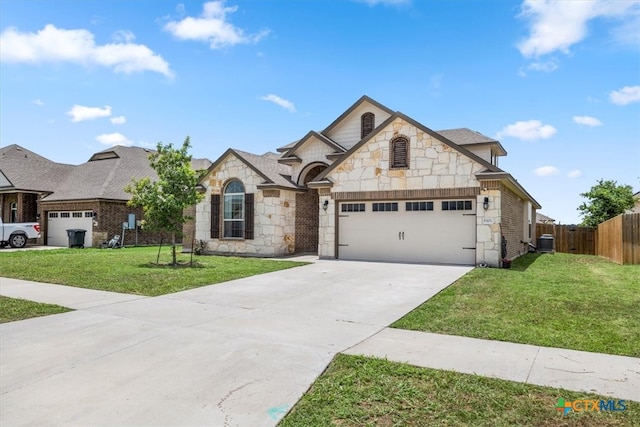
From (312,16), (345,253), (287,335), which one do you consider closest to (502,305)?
(287,335)

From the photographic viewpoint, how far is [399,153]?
1577 cm

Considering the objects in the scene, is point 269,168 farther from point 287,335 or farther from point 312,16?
point 287,335

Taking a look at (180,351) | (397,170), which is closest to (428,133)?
(397,170)

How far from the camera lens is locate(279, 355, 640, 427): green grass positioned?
11.3 feet

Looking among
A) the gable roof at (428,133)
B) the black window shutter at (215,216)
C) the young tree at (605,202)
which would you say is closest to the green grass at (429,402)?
the gable roof at (428,133)

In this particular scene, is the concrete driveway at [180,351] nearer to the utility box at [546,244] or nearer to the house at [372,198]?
the house at [372,198]

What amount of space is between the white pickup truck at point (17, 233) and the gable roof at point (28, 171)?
3.44 metres

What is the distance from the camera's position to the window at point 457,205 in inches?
586

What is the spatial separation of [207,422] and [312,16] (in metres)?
13.0

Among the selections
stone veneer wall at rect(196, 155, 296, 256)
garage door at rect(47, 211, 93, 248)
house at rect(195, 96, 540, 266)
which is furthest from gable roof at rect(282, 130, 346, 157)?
garage door at rect(47, 211, 93, 248)

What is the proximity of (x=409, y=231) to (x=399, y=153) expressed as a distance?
299 centimetres

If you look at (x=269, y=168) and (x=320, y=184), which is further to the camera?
(x=269, y=168)

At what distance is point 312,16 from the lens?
13.6 meters

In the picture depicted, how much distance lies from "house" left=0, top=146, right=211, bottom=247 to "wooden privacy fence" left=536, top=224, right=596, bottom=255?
73.5 ft
